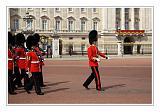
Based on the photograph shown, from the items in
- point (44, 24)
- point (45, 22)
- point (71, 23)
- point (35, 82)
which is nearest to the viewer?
point (35, 82)

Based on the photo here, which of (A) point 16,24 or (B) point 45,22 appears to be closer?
(A) point 16,24

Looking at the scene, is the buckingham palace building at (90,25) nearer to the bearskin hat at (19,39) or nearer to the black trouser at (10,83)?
the bearskin hat at (19,39)

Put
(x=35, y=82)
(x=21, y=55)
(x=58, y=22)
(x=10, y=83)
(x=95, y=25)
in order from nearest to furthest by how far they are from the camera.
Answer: (x=35, y=82) < (x=10, y=83) < (x=21, y=55) < (x=95, y=25) < (x=58, y=22)

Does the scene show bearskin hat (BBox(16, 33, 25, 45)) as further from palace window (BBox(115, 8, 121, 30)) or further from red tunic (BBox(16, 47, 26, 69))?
palace window (BBox(115, 8, 121, 30))

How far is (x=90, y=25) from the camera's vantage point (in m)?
48.8

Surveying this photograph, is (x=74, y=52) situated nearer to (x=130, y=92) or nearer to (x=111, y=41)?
(x=111, y=41)

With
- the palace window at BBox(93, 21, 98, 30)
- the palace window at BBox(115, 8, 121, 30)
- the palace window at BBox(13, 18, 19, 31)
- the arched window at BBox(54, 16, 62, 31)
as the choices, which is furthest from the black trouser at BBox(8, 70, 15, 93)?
the arched window at BBox(54, 16, 62, 31)

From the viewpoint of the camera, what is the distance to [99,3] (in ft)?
22.0

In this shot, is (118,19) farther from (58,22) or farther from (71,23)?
(58,22)

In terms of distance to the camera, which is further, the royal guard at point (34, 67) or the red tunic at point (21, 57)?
the red tunic at point (21, 57)

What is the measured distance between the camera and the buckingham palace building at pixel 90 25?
44188 mm

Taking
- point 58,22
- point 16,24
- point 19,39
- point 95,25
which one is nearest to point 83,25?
point 95,25

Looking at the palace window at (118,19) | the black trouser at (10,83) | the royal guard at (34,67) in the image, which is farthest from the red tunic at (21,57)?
the palace window at (118,19)
